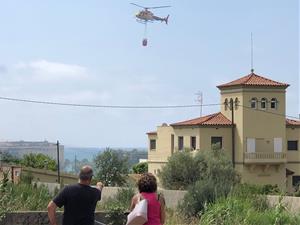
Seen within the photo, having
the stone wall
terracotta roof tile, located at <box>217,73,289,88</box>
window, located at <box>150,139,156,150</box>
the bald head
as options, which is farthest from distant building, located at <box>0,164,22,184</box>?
window, located at <box>150,139,156,150</box>

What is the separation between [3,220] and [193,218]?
545cm

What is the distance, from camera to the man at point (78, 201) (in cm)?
898

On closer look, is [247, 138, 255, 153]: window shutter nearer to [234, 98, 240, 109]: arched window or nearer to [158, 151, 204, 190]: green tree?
[234, 98, 240, 109]: arched window

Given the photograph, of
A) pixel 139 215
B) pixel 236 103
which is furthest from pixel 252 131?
pixel 139 215

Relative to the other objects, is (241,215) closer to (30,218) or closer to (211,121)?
(30,218)

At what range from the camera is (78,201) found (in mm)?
8977

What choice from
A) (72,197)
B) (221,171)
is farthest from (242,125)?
(72,197)

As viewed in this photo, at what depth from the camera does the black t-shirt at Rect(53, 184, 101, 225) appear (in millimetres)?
8984

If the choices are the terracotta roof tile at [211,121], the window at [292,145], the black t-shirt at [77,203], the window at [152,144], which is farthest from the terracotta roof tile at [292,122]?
the black t-shirt at [77,203]

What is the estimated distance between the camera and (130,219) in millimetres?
7898

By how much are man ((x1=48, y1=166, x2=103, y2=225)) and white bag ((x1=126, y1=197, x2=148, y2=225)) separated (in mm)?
1239

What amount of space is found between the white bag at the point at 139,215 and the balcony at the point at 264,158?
60.9 metres

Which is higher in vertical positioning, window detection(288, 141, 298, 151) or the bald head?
window detection(288, 141, 298, 151)

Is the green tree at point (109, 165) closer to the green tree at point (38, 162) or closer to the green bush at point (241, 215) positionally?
the green tree at point (38, 162)
